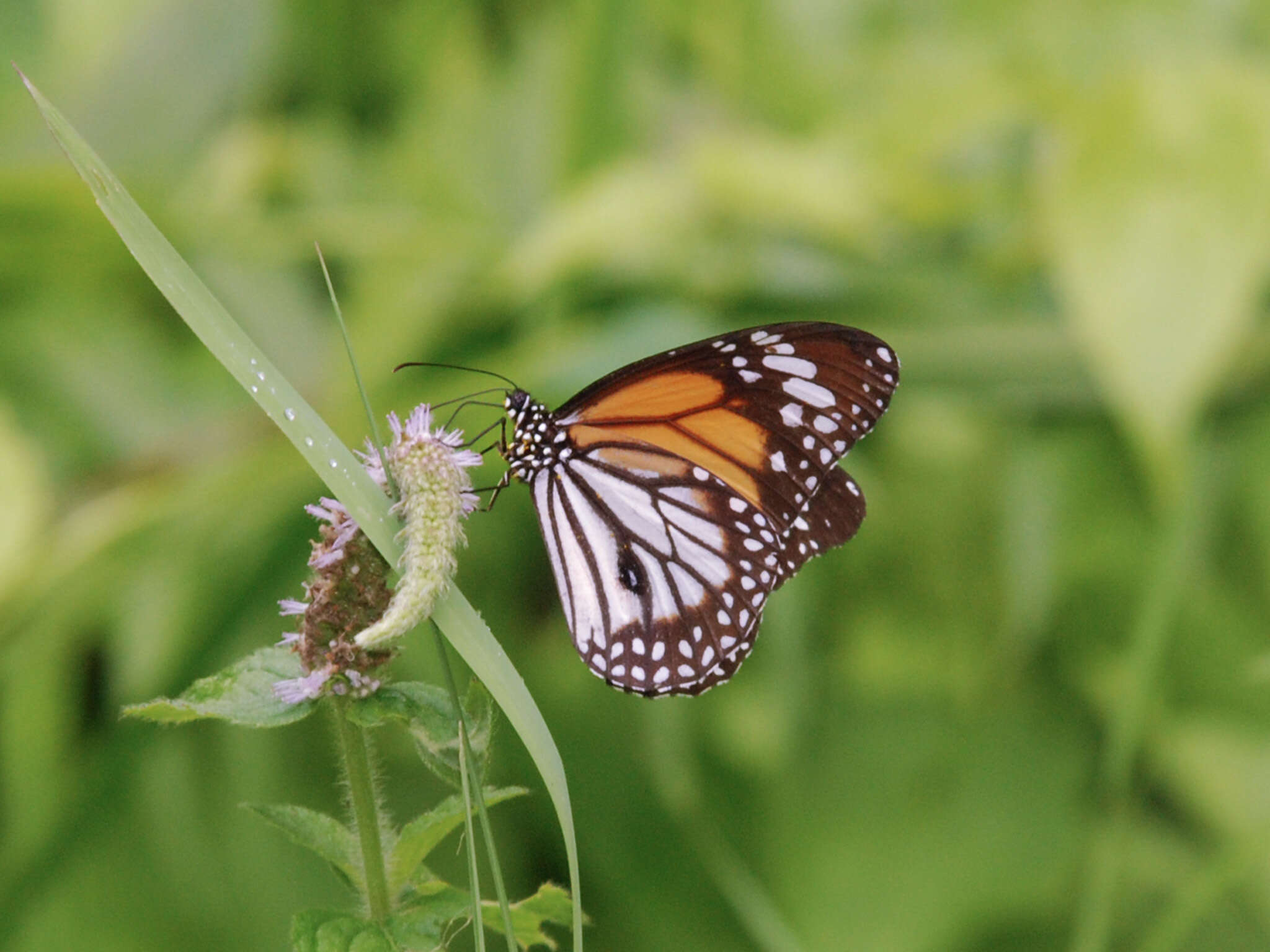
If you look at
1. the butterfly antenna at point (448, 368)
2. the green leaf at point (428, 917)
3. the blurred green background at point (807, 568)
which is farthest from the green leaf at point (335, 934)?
the blurred green background at point (807, 568)

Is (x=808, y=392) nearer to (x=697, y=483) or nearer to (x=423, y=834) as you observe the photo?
(x=697, y=483)

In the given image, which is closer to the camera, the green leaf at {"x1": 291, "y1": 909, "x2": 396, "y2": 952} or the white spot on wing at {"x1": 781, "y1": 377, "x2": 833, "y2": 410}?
the green leaf at {"x1": 291, "y1": 909, "x2": 396, "y2": 952}

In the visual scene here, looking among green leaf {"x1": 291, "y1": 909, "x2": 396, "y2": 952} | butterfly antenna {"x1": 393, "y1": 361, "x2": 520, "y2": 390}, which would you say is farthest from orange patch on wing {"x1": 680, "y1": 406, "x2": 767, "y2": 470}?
green leaf {"x1": 291, "y1": 909, "x2": 396, "y2": 952}

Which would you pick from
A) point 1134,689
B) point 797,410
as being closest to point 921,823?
point 1134,689

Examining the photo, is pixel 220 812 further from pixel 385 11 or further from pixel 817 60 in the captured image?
pixel 817 60

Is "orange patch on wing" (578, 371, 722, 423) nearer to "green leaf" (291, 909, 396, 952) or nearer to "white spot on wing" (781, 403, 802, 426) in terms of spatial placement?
"white spot on wing" (781, 403, 802, 426)

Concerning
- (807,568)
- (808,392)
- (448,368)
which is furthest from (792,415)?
(807,568)
